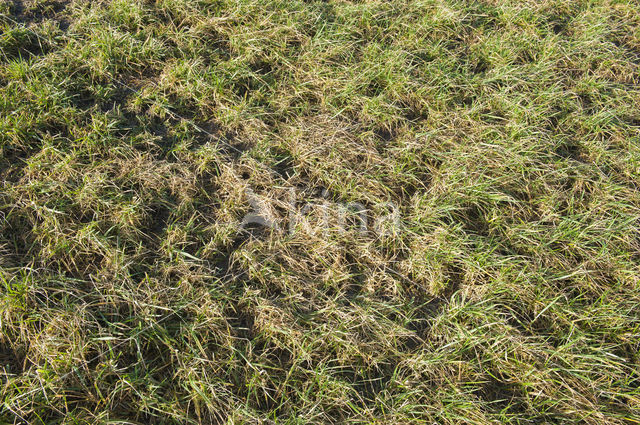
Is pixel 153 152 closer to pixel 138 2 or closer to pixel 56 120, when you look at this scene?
pixel 56 120

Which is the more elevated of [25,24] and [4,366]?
[25,24]

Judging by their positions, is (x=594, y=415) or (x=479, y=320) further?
(x=479, y=320)

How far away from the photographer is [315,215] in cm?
248

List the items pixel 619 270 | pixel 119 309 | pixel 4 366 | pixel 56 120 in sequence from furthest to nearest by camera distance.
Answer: pixel 56 120 < pixel 619 270 < pixel 119 309 < pixel 4 366

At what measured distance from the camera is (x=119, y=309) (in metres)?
2.08

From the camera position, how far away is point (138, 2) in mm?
3188

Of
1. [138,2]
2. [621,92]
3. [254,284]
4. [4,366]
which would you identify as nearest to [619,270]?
[621,92]

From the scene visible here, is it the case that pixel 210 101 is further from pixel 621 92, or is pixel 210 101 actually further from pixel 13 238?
pixel 621 92

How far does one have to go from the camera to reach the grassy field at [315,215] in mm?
1973

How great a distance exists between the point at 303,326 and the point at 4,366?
1.20 metres

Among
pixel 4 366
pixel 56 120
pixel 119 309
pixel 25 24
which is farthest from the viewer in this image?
pixel 25 24

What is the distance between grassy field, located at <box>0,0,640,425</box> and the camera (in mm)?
1973

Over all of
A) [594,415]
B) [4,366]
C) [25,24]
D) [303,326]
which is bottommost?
[594,415]

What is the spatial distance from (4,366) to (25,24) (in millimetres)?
2241
